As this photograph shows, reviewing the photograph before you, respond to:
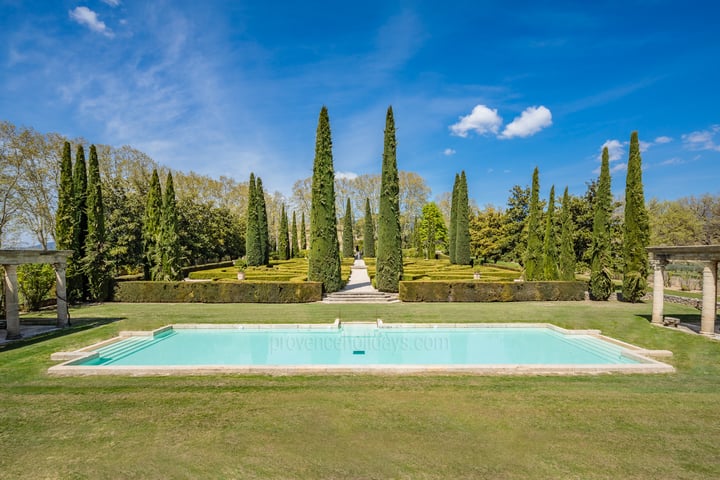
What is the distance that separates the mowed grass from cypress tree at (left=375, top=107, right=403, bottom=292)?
13020 millimetres

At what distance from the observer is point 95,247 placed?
59.1 feet

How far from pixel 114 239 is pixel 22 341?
1564 cm

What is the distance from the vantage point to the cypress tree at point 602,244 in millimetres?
18531

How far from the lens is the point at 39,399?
629 centimetres

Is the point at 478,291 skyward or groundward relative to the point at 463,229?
groundward

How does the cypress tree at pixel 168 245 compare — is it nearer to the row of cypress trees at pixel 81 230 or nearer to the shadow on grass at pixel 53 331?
the row of cypress trees at pixel 81 230

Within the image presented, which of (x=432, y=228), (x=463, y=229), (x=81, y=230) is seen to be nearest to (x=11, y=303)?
(x=81, y=230)

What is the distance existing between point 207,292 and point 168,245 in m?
4.96

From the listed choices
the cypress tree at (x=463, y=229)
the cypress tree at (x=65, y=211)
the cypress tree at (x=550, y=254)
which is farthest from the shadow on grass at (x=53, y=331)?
the cypress tree at (x=463, y=229)

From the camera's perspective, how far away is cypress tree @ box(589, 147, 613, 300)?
60.8ft

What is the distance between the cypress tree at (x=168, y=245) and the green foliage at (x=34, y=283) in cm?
520

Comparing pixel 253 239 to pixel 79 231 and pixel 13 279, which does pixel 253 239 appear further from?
pixel 13 279

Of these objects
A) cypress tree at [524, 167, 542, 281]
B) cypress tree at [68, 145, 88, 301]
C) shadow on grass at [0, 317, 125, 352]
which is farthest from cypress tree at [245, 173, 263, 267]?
cypress tree at [524, 167, 542, 281]

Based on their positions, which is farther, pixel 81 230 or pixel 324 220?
pixel 324 220
